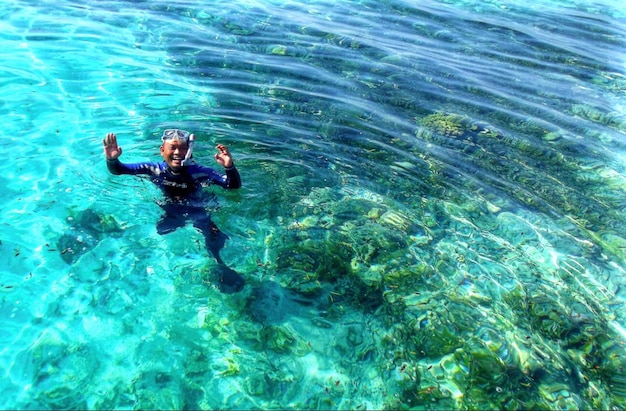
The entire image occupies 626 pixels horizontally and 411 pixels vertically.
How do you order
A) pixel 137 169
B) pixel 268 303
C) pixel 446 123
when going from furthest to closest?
1. pixel 446 123
2. pixel 137 169
3. pixel 268 303

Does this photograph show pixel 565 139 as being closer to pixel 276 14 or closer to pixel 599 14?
pixel 276 14

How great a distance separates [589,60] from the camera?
13211 mm

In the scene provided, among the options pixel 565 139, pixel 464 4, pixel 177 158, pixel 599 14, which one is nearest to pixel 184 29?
pixel 177 158

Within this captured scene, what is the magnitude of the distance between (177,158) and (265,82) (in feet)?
16.4

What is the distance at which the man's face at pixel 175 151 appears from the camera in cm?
538

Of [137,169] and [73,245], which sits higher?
[137,169]

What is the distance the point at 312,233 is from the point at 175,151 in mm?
1952

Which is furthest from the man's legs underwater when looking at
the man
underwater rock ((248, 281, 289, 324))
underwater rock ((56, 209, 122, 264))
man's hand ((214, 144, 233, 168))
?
underwater rock ((56, 209, 122, 264))

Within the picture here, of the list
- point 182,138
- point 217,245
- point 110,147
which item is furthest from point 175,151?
point 217,245

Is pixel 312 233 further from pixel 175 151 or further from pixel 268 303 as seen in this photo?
pixel 175 151

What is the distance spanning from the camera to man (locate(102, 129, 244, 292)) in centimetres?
532

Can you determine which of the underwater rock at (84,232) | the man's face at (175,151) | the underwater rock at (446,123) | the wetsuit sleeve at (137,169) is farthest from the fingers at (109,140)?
the underwater rock at (446,123)

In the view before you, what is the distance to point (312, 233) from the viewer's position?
6121 mm

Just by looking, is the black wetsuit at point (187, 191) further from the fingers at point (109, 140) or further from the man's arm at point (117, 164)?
the fingers at point (109, 140)
